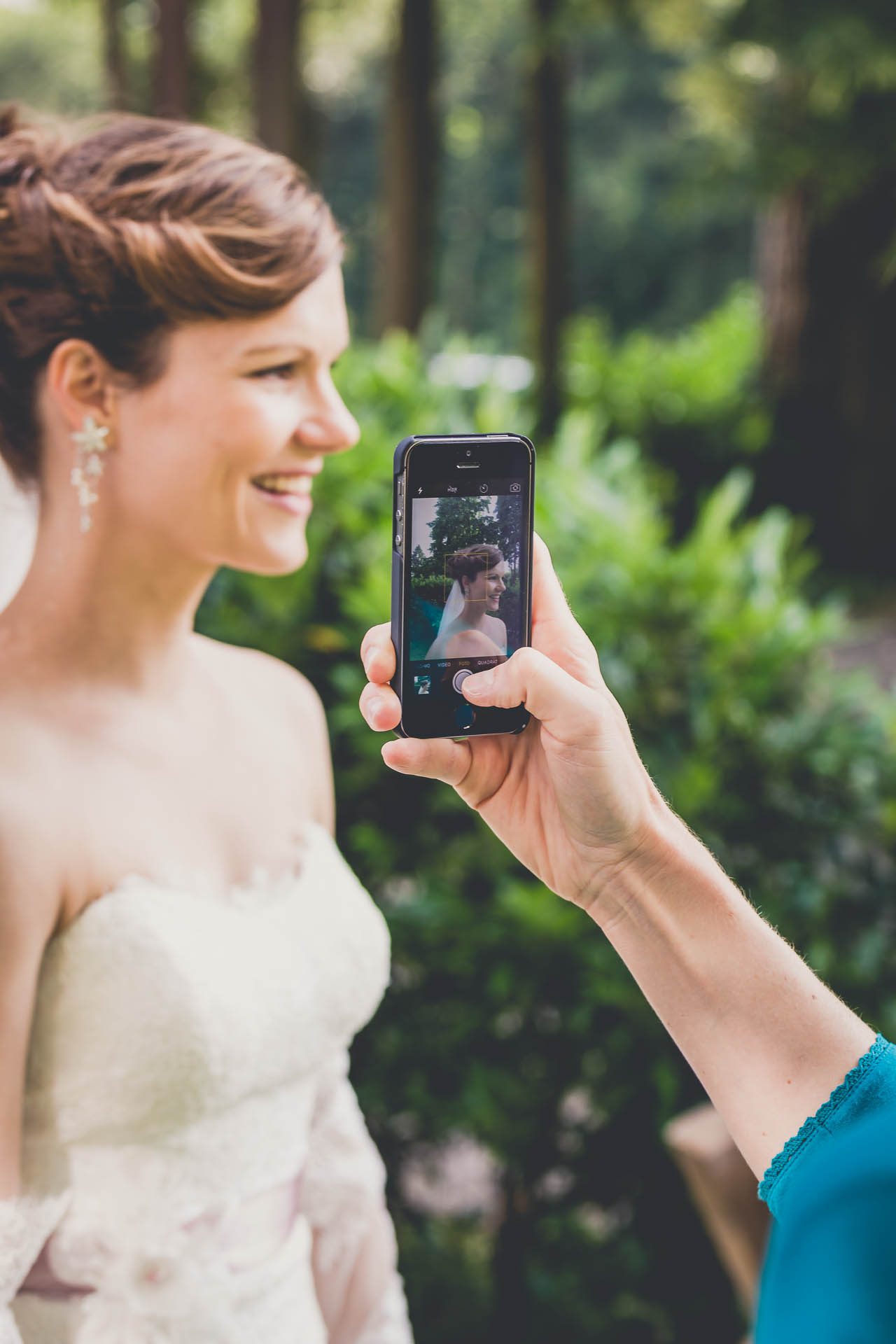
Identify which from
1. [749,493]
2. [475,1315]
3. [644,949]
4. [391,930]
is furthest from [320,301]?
[749,493]

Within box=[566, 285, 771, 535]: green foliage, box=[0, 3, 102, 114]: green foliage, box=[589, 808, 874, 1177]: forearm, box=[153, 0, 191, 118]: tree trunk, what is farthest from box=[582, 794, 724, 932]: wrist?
box=[0, 3, 102, 114]: green foliage

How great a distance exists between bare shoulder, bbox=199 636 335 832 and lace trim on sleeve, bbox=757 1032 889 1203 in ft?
3.95

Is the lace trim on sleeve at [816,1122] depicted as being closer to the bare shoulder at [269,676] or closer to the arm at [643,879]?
the arm at [643,879]

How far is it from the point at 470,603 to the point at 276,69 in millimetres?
8584

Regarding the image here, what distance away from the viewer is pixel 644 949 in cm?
152

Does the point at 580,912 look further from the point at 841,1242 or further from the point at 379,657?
the point at 841,1242

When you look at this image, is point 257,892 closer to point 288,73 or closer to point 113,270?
point 113,270

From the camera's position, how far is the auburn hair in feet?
5.99

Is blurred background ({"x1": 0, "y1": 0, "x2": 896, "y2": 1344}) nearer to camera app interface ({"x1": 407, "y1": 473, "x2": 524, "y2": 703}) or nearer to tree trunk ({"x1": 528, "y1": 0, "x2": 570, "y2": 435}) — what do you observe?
camera app interface ({"x1": 407, "y1": 473, "x2": 524, "y2": 703})

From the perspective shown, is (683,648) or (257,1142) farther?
(683,648)

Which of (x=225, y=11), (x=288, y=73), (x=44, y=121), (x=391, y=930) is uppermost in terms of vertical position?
(x=225, y=11)

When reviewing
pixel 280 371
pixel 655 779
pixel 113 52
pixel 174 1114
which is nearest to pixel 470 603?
pixel 280 371

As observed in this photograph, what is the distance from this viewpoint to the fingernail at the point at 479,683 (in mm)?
1499

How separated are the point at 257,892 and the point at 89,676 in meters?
0.45
